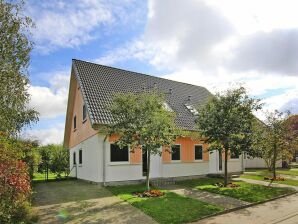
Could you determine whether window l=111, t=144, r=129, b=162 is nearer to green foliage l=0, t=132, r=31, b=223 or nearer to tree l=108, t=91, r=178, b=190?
tree l=108, t=91, r=178, b=190

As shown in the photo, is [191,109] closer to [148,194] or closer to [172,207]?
[148,194]

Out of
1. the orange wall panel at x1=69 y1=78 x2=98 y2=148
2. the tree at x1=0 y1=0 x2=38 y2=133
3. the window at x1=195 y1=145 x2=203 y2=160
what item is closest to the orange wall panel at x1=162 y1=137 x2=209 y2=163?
the window at x1=195 y1=145 x2=203 y2=160

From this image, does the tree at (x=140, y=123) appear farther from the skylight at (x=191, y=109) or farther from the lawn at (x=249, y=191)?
the skylight at (x=191, y=109)

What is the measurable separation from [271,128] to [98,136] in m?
11.7

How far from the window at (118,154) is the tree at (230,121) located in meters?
4.70

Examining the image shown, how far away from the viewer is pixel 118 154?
1823cm

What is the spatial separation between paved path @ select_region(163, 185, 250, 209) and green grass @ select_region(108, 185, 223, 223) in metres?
0.72

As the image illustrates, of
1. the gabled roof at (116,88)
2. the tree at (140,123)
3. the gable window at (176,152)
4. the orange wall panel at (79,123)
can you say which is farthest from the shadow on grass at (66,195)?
the gable window at (176,152)

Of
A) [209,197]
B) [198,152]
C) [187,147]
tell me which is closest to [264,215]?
[209,197]

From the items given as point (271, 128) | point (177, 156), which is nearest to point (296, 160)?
point (271, 128)

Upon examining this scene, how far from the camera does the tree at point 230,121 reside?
17.1m

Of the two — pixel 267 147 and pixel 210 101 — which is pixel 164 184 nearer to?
pixel 210 101

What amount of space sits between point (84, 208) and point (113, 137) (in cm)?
654

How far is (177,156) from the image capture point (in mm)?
21125
